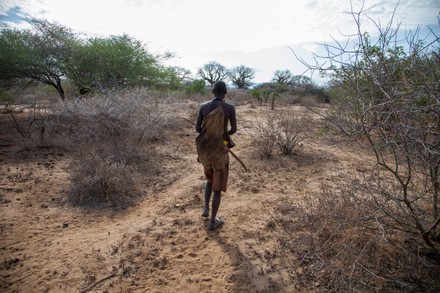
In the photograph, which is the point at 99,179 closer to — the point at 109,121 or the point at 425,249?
the point at 109,121

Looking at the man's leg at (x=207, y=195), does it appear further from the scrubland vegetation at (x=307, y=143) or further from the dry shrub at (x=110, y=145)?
the dry shrub at (x=110, y=145)

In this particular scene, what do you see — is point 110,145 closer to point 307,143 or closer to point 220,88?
point 220,88

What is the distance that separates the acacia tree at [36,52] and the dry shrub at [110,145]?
160 inches

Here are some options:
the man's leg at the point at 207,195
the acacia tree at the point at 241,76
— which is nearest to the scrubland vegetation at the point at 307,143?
the man's leg at the point at 207,195

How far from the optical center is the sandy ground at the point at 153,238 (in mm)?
2176

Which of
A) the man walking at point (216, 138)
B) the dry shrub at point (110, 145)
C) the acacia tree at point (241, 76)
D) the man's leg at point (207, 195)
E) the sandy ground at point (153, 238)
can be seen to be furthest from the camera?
the acacia tree at point (241, 76)

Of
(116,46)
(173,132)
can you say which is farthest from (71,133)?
(116,46)

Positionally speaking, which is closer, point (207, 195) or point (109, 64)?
point (207, 195)

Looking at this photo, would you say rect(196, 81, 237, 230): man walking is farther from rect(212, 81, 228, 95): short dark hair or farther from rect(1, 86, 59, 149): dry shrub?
rect(1, 86, 59, 149): dry shrub

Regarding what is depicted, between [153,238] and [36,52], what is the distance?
10.7 metres

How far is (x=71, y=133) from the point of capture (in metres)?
7.11

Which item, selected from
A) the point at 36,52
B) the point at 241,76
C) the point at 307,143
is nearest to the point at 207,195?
the point at 307,143

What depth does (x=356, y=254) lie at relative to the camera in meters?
2.21

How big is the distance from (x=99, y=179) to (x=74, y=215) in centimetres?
63
